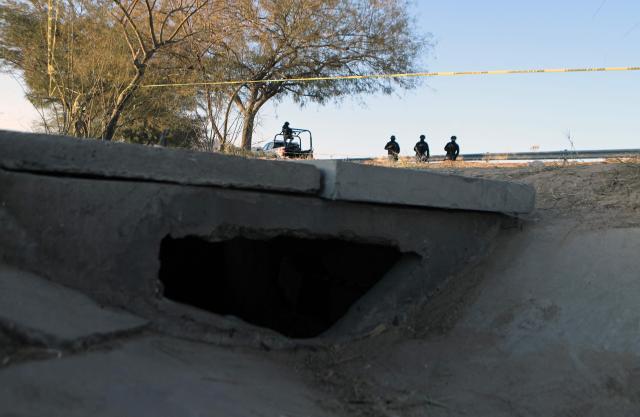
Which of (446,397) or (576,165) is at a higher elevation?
(576,165)

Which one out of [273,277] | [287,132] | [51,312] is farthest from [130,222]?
[287,132]

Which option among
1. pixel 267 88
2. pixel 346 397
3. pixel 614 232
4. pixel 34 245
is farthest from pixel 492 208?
pixel 267 88

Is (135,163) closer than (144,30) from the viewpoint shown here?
Yes

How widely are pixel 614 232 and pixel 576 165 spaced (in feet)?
7.61

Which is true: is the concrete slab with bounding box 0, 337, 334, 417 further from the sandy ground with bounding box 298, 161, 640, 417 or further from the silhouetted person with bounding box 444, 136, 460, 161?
the silhouetted person with bounding box 444, 136, 460, 161

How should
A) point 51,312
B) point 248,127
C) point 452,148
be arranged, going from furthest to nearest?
1. point 248,127
2. point 452,148
3. point 51,312

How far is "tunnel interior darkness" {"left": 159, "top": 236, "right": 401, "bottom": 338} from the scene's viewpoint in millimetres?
6504

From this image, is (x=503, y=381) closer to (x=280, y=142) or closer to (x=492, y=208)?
(x=492, y=208)

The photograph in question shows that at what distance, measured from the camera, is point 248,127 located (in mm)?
17969

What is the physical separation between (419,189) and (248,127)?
13.4m

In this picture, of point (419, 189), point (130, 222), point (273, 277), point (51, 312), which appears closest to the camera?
point (51, 312)

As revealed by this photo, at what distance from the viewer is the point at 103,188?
385 centimetres

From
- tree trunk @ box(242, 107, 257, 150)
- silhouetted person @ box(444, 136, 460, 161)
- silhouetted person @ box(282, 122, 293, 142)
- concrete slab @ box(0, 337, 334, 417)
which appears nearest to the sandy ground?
concrete slab @ box(0, 337, 334, 417)

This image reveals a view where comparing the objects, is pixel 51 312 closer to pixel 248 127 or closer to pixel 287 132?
pixel 287 132
